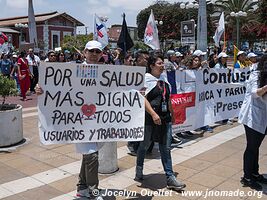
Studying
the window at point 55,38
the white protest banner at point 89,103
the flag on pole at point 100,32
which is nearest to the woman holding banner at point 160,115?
the white protest banner at point 89,103

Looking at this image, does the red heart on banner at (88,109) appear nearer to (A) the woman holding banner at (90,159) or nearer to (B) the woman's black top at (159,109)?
(A) the woman holding banner at (90,159)

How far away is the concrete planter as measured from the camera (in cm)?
595

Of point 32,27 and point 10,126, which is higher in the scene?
point 32,27

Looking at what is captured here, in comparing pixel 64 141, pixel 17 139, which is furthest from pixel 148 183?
pixel 17 139

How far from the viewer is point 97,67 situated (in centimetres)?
394

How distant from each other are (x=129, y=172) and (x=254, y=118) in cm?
182

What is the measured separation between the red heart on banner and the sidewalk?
100 cm

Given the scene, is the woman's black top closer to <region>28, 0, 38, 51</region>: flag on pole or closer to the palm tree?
<region>28, 0, 38, 51</region>: flag on pole

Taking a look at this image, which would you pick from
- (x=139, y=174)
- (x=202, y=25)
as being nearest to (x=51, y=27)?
(x=202, y=25)

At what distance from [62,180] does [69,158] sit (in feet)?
3.09

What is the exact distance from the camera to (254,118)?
4234 millimetres

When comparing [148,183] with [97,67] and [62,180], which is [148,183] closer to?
[62,180]

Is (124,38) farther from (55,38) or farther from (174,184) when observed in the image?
(55,38)

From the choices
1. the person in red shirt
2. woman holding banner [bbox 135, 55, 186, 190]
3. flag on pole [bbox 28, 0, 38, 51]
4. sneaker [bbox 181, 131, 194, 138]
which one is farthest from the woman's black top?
flag on pole [bbox 28, 0, 38, 51]
